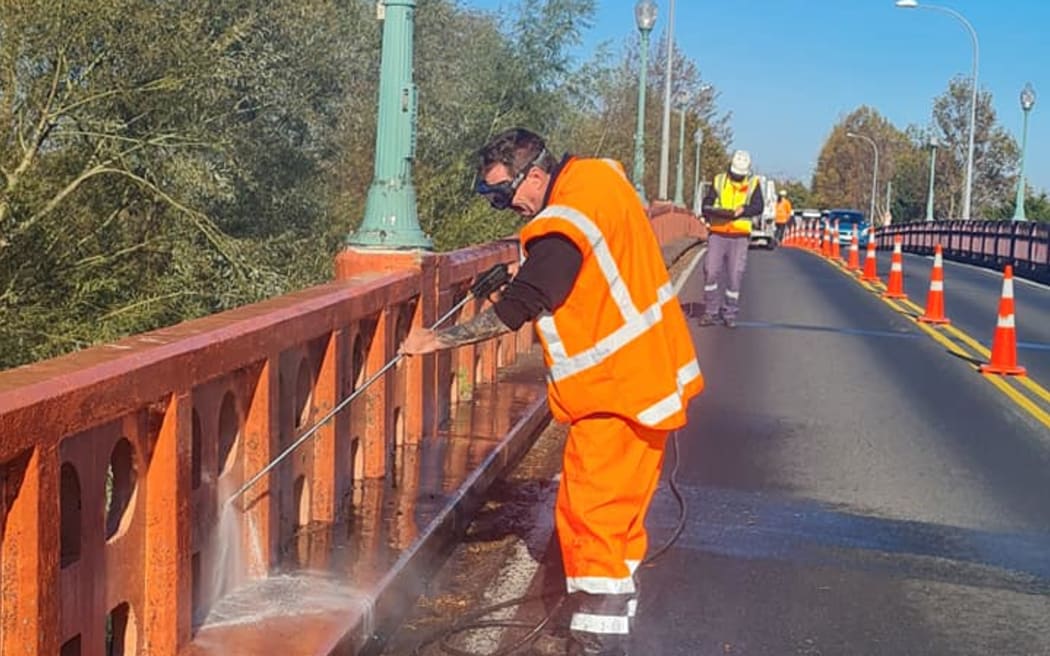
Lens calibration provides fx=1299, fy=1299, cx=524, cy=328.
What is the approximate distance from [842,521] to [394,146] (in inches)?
119

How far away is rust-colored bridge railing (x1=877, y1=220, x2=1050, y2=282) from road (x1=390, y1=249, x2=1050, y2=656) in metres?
17.2

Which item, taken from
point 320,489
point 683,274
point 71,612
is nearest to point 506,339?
point 320,489

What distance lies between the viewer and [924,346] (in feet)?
45.7

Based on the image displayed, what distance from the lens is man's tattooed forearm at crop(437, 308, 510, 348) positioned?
4.31 metres

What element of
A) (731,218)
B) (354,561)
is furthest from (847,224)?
(354,561)

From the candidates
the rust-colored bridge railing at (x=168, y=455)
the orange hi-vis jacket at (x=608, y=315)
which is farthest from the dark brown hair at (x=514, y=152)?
the rust-colored bridge railing at (x=168, y=455)

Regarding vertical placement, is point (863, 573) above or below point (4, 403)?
below

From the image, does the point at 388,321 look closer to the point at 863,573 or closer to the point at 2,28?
the point at 863,573

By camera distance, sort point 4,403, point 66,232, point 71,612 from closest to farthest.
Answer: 1. point 4,403
2. point 71,612
3. point 66,232

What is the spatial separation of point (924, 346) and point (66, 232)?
8.74 meters

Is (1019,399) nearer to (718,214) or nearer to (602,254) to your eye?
(718,214)

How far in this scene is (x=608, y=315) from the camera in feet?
13.1

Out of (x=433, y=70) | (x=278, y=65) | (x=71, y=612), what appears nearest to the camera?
(x=71, y=612)

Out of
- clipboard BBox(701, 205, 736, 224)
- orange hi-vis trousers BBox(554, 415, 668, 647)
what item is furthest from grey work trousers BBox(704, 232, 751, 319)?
orange hi-vis trousers BBox(554, 415, 668, 647)
